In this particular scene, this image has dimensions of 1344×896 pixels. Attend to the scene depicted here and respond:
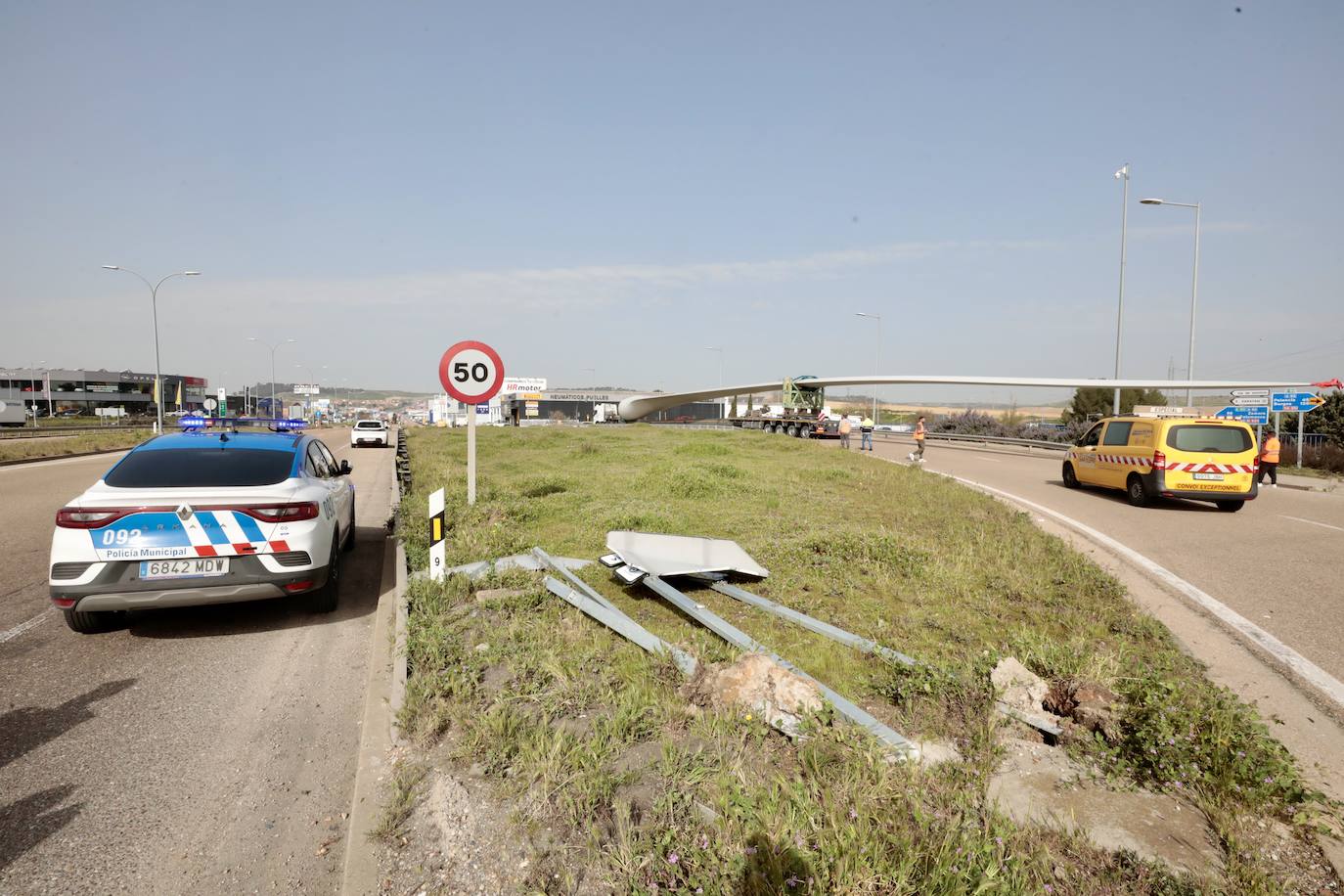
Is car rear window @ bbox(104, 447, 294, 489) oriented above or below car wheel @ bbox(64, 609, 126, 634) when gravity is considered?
above

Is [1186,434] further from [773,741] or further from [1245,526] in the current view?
[773,741]

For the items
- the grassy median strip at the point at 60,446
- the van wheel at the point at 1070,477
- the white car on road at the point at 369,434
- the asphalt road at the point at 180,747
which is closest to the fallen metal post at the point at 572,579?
the asphalt road at the point at 180,747

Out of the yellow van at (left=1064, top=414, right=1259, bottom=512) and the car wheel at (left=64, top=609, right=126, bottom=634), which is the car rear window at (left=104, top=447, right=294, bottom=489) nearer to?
the car wheel at (left=64, top=609, right=126, bottom=634)

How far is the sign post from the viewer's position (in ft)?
29.7

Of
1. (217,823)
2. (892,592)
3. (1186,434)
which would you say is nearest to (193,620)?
(217,823)

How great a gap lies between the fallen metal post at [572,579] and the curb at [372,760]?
→ 1428 mm

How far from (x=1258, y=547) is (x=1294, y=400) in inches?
703

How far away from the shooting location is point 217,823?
10.4 feet

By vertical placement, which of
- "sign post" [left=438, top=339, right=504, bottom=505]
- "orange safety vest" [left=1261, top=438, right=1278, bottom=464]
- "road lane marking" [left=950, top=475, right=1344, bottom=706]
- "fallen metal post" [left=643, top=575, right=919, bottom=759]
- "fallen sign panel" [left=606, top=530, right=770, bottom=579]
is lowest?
"road lane marking" [left=950, top=475, right=1344, bottom=706]

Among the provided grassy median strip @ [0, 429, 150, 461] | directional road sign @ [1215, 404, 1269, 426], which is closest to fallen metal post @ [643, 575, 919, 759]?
directional road sign @ [1215, 404, 1269, 426]

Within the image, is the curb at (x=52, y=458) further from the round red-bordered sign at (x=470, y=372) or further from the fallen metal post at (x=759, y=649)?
the fallen metal post at (x=759, y=649)

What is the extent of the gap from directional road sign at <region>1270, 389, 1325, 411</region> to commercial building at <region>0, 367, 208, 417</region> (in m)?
121

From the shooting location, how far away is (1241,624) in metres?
5.65

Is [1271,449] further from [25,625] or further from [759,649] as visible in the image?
[25,625]
